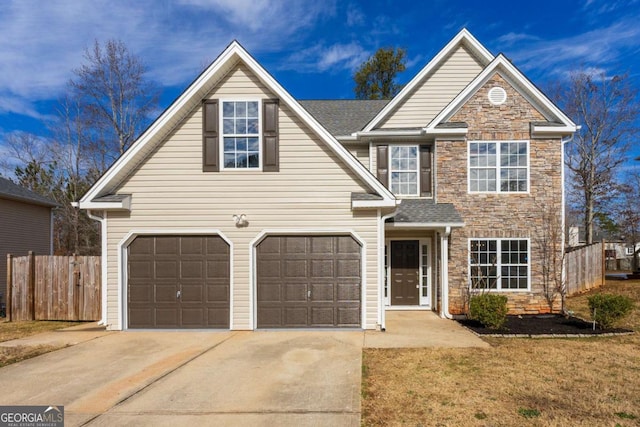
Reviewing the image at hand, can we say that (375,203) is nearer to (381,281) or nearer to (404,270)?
(381,281)

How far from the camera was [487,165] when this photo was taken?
12.2 m

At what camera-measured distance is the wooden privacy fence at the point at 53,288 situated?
1145 cm

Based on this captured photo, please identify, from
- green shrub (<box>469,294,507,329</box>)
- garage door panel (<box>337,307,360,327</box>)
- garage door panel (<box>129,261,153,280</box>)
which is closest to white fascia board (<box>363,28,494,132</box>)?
green shrub (<box>469,294,507,329</box>)

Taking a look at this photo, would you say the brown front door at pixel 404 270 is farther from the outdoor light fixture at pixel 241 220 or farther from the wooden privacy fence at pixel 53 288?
the wooden privacy fence at pixel 53 288

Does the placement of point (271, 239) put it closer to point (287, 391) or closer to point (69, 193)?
point (287, 391)

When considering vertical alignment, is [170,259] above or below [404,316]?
above

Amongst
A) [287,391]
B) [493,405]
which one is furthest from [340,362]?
[493,405]

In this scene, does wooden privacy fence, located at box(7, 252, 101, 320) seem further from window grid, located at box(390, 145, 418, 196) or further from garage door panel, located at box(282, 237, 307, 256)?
window grid, located at box(390, 145, 418, 196)

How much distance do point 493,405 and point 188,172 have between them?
851cm

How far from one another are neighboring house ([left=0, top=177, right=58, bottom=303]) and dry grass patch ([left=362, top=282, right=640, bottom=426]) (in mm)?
16006

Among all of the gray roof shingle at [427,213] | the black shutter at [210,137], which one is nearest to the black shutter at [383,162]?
the gray roof shingle at [427,213]

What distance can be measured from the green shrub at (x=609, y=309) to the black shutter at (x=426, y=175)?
5.38 metres

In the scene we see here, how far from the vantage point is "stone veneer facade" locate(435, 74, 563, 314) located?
39.3ft

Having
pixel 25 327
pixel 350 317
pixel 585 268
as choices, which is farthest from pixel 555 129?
pixel 25 327
